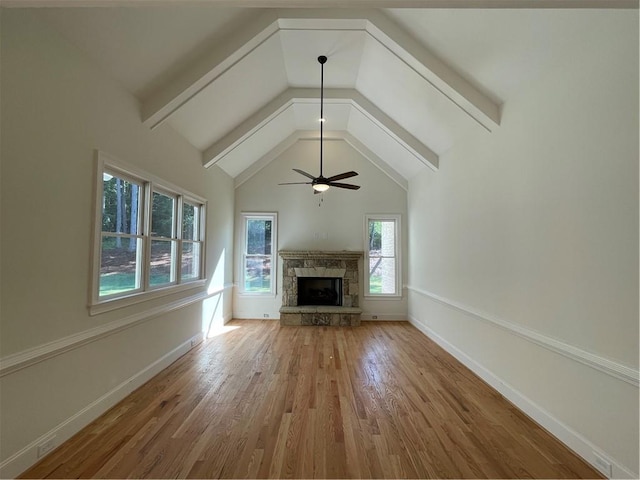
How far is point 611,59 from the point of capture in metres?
1.84

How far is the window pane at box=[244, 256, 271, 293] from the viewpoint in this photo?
6324mm

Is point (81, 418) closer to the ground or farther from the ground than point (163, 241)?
closer to the ground

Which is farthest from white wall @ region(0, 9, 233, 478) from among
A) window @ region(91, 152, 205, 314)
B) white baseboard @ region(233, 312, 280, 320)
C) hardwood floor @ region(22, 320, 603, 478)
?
white baseboard @ region(233, 312, 280, 320)

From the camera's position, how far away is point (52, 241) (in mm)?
2025

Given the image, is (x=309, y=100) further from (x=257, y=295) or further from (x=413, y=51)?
(x=257, y=295)

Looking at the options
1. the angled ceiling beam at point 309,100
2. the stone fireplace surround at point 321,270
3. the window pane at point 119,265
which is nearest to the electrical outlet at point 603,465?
the angled ceiling beam at point 309,100

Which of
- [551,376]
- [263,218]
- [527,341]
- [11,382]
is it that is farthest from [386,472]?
[263,218]

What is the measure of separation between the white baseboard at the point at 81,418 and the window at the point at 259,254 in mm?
2689

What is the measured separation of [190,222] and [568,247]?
455 centimetres

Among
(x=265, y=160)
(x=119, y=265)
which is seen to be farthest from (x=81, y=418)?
(x=265, y=160)

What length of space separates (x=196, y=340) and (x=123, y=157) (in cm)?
Answer: 285

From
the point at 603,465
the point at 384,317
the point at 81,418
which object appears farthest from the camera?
the point at 384,317

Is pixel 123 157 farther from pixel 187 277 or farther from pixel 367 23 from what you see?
pixel 367 23

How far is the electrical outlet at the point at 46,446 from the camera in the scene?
192 cm
